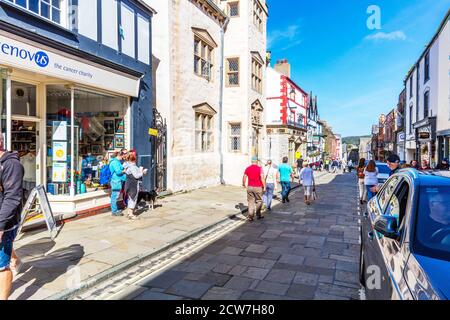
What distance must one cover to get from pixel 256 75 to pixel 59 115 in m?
13.2

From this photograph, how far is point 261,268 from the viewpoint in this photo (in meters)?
5.09

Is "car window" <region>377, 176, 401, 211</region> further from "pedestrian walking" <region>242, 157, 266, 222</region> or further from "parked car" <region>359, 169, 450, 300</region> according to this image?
"pedestrian walking" <region>242, 157, 266, 222</region>

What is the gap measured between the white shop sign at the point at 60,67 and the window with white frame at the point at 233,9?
10214 millimetres

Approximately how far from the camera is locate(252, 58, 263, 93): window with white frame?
731 inches

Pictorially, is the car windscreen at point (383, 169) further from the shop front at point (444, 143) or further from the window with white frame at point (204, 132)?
the window with white frame at point (204, 132)

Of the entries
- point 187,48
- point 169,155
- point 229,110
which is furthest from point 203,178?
point 187,48

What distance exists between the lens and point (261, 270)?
5.00 m

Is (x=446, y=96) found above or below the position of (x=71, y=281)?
above

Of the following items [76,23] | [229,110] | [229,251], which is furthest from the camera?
[229,110]

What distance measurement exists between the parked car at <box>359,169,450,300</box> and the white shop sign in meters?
6.94

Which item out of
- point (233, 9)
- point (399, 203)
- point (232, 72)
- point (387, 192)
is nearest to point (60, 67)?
point (387, 192)
